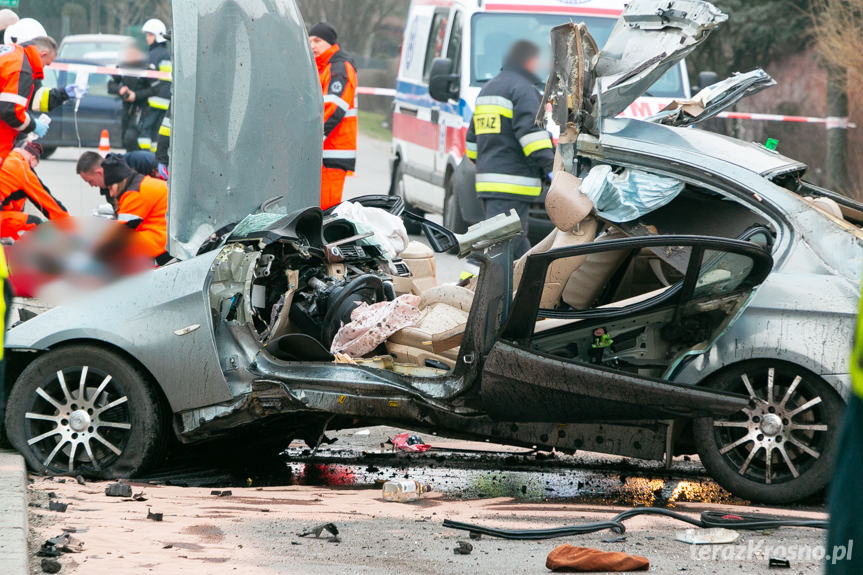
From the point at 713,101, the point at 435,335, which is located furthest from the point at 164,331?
the point at 713,101

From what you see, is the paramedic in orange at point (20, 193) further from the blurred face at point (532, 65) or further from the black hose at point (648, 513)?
the black hose at point (648, 513)

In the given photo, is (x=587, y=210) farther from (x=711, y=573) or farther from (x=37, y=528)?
(x=37, y=528)

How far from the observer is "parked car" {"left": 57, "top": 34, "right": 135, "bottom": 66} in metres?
20.6

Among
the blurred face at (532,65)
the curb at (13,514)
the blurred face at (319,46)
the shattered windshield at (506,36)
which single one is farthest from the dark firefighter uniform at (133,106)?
the curb at (13,514)

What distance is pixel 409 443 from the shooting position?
7066mm

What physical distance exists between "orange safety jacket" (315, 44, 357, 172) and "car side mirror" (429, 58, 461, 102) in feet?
2.72

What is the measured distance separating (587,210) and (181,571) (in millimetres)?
2565

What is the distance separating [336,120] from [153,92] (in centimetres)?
560

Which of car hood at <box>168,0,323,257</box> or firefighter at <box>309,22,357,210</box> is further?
firefighter at <box>309,22,357,210</box>

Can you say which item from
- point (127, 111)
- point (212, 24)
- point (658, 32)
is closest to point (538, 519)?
point (658, 32)

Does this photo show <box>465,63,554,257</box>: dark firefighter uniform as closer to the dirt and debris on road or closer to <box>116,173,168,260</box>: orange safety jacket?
<box>116,173,168,260</box>: orange safety jacket

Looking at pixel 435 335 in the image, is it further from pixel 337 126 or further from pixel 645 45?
pixel 337 126

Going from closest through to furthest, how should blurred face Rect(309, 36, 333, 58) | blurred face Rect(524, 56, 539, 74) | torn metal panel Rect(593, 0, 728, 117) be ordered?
torn metal panel Rect(593, 0, 728, 117) < blurred face Rect(524, 56, 539, 74) < blurred face Rect(309, 36, 333, 58)

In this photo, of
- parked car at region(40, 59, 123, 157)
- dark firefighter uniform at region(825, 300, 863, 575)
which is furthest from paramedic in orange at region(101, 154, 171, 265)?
parked car at region(40, 59, 123, 157)
